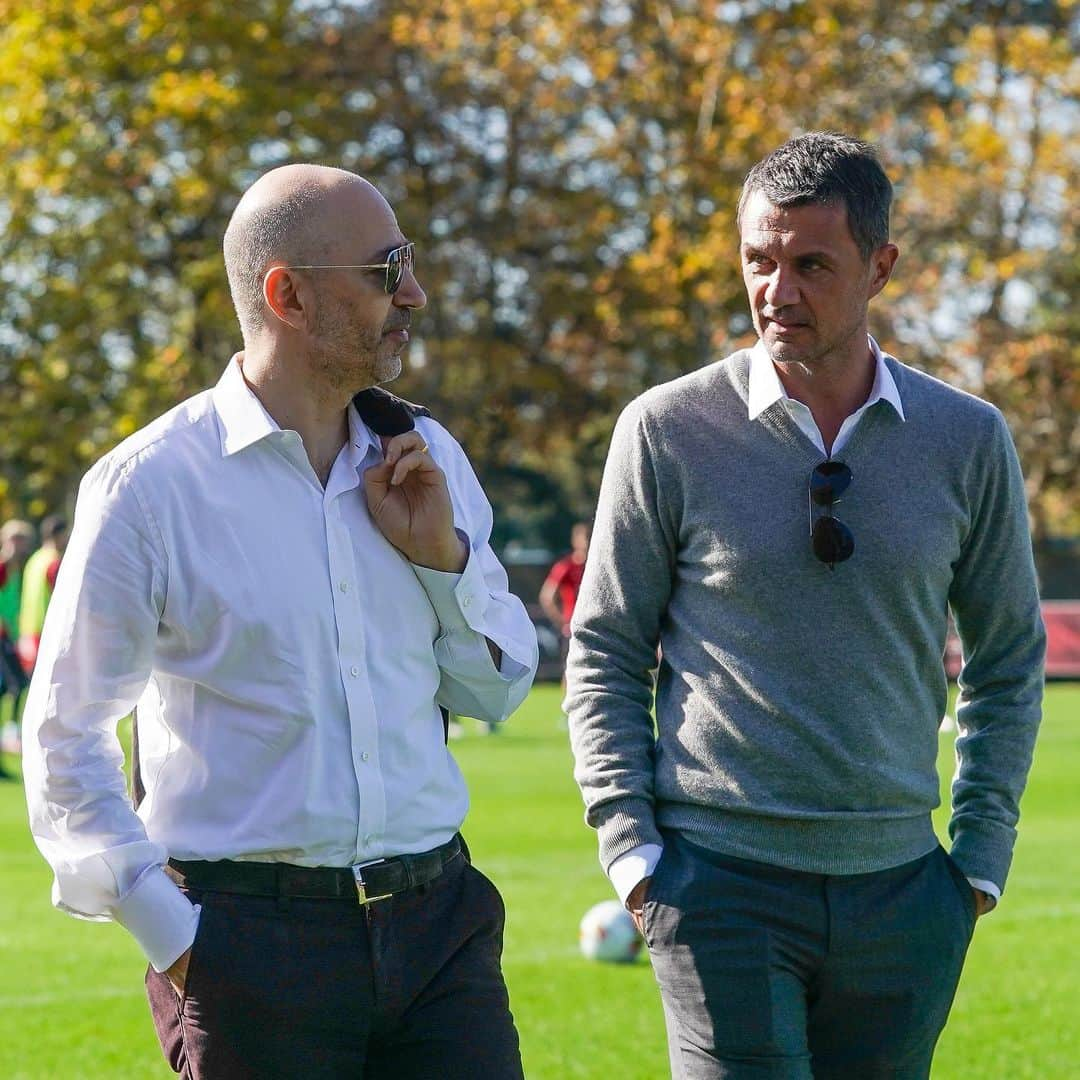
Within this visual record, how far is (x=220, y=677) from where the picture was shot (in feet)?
11.9

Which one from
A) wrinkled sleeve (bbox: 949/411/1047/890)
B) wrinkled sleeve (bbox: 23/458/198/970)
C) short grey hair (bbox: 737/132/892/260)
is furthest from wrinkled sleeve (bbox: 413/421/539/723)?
wrinkled sleeve (bbox: 949/411/1047/890)

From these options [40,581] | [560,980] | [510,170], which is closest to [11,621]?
[40,581]

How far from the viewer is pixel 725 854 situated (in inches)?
159

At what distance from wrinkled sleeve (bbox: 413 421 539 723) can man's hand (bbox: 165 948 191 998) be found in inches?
28.7

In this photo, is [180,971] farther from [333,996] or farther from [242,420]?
[242,420]

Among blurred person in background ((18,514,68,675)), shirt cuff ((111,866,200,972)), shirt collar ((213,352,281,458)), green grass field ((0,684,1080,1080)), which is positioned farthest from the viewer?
blurred person in background ((18,514,68,675))

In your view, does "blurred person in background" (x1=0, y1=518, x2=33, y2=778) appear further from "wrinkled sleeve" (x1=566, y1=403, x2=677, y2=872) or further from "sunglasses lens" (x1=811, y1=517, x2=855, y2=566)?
"sunglasses lens" (x1=811, y1=517, x2=855, y2=566)

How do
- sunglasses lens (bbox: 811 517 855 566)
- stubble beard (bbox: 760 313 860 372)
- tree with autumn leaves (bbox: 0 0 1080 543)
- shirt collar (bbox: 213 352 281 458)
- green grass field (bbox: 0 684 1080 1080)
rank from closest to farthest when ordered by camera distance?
shirt collar (bbox: 213 352 281 458) → sunglasses lens (bbox: 811 517 855 566) → stubble beard (bbox: 760 313 860 372) → green grass field (bbox: 0 684 1080 1080) → tree with autumn leaves (bbox: 0 0 1080 543)

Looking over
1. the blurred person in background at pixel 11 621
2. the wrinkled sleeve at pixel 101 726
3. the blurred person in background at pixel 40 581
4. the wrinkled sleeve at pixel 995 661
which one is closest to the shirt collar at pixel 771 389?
the wrinkled sleeve at pixel 995 661

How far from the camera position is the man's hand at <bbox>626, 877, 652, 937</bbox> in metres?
4.07

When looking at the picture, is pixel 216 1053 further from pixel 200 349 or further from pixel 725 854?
pixel 200 349

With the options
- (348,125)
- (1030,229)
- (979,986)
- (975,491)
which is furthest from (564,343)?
(975,491)

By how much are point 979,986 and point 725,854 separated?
527 centimetres

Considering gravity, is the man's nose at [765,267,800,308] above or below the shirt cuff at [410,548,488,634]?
above
